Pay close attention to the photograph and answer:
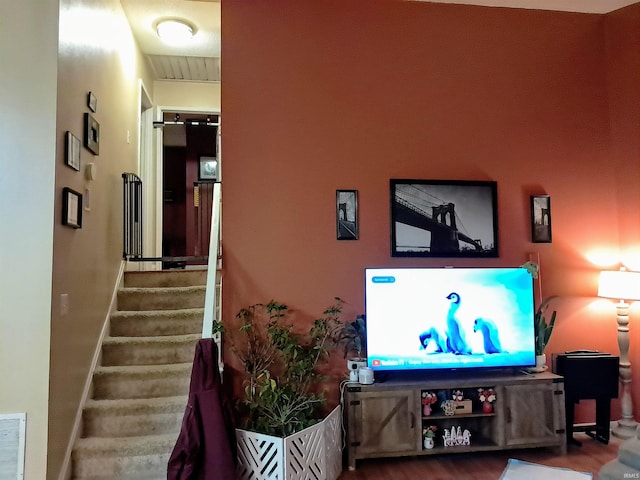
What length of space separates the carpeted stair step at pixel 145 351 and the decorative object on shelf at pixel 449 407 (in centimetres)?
192

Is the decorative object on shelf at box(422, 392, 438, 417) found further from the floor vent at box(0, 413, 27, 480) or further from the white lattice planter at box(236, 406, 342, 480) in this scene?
the floor vent at box(0, 413, 27, 480)

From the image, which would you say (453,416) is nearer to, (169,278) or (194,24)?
(169,278)

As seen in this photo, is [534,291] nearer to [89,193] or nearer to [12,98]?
[89,193]

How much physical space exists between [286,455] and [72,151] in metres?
2.28

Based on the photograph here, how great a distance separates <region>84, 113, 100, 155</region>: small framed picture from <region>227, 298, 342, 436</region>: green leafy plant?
1.61 m

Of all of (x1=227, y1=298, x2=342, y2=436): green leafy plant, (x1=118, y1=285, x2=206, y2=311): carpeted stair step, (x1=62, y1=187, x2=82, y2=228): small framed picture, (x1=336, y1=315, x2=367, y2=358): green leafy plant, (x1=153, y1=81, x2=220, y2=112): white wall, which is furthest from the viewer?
(x1=153, y1=81, x2=220, y2=112): white wall

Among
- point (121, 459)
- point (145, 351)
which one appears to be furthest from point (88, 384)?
point (121, 459)

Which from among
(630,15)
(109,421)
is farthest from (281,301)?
(630,15)

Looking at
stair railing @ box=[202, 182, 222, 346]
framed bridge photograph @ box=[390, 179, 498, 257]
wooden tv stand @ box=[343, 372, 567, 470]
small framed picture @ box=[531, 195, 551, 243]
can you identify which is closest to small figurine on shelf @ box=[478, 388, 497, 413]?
wooden tv stand @ box=[343, 372, 567, 470]

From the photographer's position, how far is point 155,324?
3760 mm

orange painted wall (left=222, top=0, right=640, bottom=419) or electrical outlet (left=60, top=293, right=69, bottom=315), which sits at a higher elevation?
orange painted wall (left=222, top=0, right=640, bottom=419)

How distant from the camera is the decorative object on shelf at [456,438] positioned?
3.17 metres

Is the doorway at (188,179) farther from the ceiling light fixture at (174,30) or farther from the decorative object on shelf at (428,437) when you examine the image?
the decorative object on shelf at (428,437)

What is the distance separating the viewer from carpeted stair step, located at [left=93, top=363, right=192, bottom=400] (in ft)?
10.8
